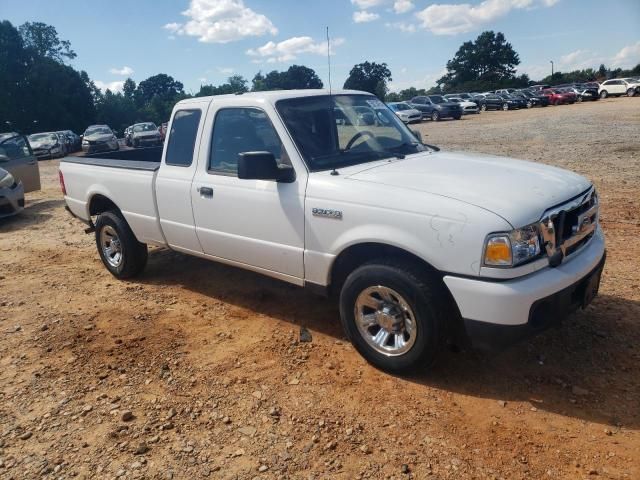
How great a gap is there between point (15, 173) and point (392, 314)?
10.5 metres

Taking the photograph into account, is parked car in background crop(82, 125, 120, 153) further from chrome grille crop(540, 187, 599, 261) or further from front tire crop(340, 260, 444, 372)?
chrome grille crop(540, 187, 599, 261)

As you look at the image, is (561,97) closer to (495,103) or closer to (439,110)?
(495,103)

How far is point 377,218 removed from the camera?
11.4ft

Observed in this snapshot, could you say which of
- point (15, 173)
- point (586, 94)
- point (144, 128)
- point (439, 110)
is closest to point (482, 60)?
point (586, 94)

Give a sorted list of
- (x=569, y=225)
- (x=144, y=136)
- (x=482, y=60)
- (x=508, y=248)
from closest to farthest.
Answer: (x=508, y=248) < (x=569, y=225) < (x=144, y=136) < (x=482, y=60)

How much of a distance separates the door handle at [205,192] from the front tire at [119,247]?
1581 millimetres

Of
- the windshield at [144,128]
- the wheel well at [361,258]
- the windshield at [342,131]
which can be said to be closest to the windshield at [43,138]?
the windshield at [144,128]

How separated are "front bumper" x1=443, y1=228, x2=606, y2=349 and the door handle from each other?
89.8 inches

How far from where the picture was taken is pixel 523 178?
358cm

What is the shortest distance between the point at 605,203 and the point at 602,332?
4325mm

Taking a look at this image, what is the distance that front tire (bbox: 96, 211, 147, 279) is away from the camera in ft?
19.0

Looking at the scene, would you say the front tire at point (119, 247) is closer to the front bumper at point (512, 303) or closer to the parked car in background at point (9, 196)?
the front bumper at point (512, 303)

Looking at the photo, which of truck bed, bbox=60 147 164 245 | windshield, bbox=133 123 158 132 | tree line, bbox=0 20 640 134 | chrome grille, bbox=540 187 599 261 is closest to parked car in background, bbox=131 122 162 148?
windshield, bbox=133 123 158 132

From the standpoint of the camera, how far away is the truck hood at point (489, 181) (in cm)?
315
